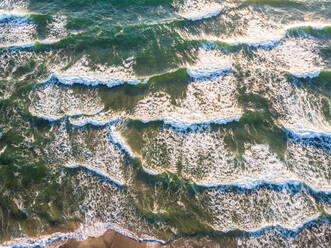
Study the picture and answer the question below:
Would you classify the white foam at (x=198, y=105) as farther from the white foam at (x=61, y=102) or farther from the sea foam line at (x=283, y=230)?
the sea foam line at (x=283, y=230)

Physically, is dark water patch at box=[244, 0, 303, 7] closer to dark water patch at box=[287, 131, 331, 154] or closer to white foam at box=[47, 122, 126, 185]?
dark water patch at box=[287, 131, 331, 154]

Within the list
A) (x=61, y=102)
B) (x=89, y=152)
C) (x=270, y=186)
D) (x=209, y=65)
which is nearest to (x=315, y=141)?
(x=270, y=186)

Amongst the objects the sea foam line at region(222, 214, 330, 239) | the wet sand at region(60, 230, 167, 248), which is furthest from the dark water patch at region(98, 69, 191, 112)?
the sea foam line at region(222, 214, 330, 239)

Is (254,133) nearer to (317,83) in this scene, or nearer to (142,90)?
(317,83)

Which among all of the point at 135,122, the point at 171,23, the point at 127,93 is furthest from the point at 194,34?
the point at 135,122

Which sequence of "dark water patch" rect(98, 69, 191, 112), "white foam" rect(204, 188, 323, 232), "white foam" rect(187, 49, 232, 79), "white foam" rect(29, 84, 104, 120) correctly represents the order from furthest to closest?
"white foam" rect(187, 49, 232, 79) → "dark water patch" rect(98, 69, 191, 112) → "white foam" rect(29, 84, 104, 120) → "white foam" rect(204, 188, 323, 232)

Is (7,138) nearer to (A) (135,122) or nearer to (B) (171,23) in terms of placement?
(A) (135,122)

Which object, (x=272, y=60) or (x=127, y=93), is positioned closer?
(x=127, y=93)

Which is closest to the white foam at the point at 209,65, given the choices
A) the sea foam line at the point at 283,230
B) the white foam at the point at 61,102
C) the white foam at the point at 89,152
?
the white foam at the point at 61,102
